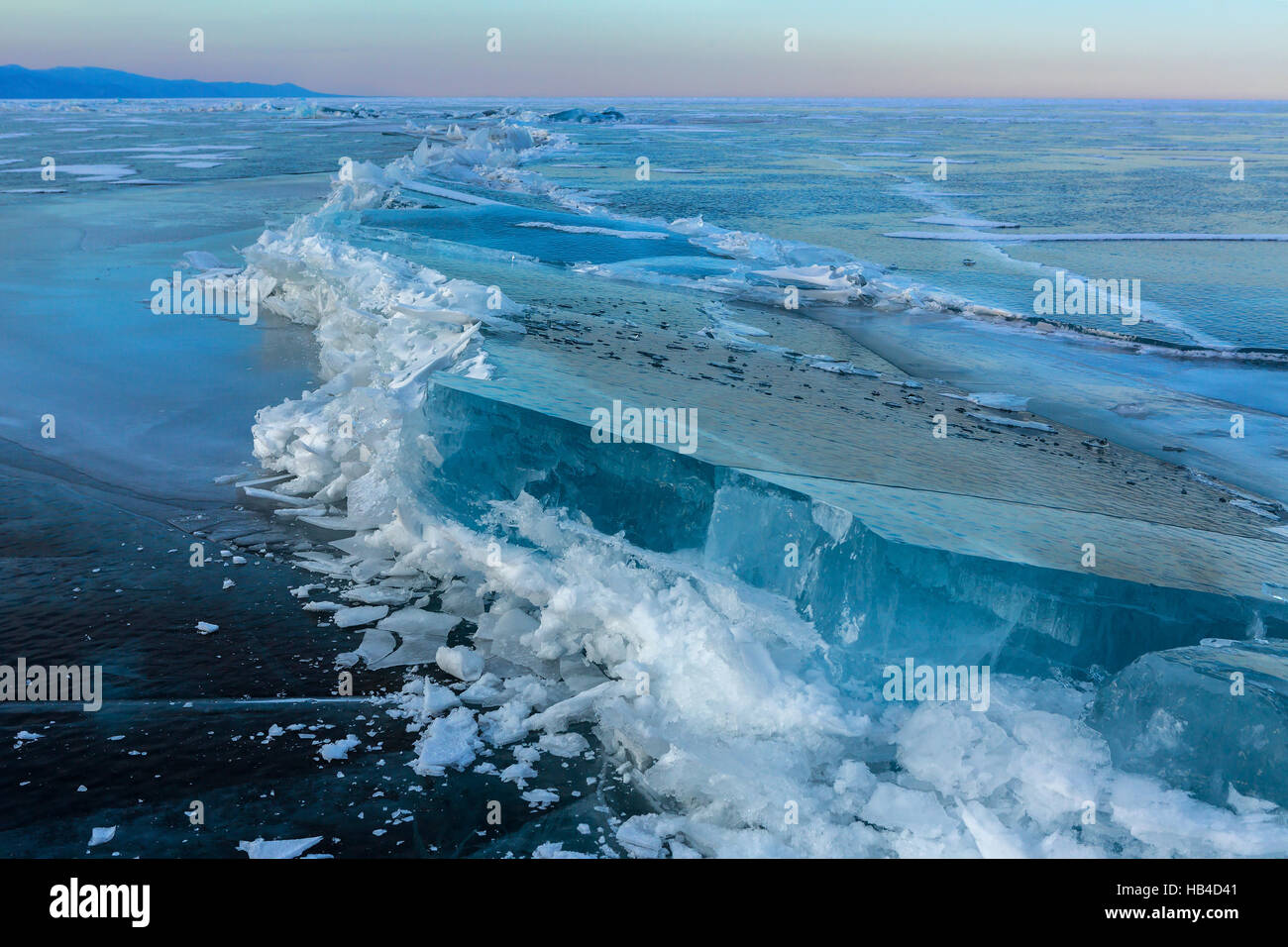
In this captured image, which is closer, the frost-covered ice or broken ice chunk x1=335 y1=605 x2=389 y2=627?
the frost-covered ice

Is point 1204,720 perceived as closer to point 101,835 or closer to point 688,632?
point 688,632

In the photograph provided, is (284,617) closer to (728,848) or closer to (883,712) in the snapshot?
(728,848)

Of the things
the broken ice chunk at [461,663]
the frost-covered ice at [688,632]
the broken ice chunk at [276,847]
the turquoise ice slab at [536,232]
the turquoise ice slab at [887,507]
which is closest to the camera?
the broken ice chunk at [276,847]

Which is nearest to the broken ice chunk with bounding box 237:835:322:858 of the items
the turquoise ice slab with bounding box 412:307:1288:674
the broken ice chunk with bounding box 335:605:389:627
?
the broken ice chunk with bounding box 335:605:389:627

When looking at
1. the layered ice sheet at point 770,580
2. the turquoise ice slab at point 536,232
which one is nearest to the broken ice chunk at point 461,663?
the layered ice sheet at point 770,580

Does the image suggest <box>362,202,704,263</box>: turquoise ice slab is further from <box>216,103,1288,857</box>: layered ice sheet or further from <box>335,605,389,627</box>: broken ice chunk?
<box>335,605,389,627</box>: broken ice chunk

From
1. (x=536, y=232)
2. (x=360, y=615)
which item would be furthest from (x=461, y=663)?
(x=536, y=232)

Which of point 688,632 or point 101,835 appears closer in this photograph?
point 101,835

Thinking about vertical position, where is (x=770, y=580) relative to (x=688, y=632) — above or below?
above

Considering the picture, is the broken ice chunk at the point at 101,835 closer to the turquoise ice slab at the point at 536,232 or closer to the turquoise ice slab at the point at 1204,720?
the turquoise ice slab at the point at 1204,720

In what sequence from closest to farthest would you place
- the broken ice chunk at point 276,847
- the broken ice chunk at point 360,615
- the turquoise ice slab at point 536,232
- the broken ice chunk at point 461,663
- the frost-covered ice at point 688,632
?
the broken ice chunk at point 276,847
the frost-covered ice at point 688,632
the broken ice chunk at point 461,663
the broken ice chunk at point 360,615
the turquoise ice slab at point 536,232
